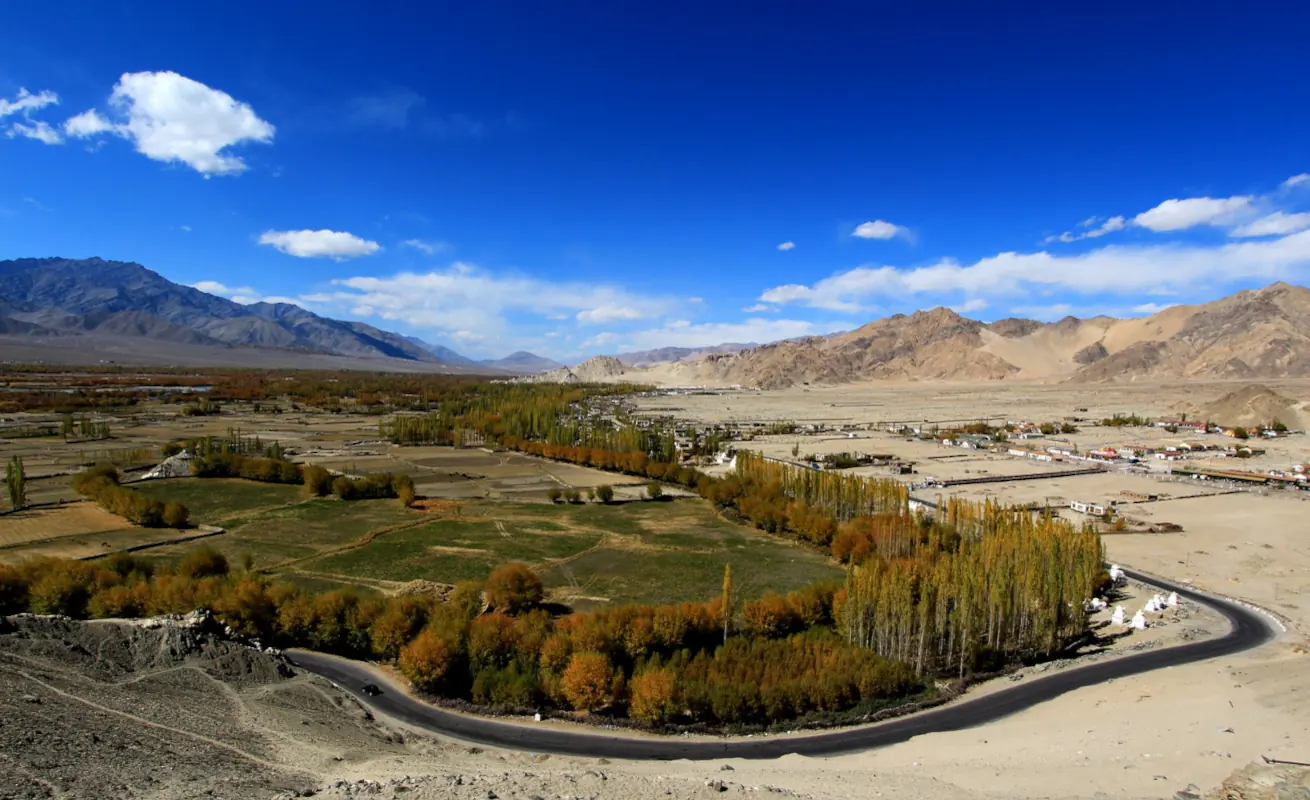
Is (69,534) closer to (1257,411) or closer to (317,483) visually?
(317,483)

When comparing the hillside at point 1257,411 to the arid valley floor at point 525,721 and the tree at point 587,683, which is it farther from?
the tree at point 587,683

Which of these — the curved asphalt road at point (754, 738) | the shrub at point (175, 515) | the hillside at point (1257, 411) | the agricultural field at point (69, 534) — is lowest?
the curved asphalt road at point (754, 738)

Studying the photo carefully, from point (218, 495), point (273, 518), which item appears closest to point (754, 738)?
point (273, 518)

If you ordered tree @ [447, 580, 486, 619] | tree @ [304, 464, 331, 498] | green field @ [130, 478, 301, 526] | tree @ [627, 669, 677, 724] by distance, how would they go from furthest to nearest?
tree @ [304, 464, 331, 498], green field @ [130, 478, 301, 526], tree @ [447, 580, 486, 619], tree @ [627, 669, 677, 724]

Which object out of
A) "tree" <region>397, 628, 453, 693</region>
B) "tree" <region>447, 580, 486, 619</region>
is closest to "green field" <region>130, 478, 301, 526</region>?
"tree" <region>447, 580, 486, 619</region>

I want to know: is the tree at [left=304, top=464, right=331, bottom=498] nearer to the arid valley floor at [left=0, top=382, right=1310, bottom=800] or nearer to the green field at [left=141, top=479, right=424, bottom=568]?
the green field at [left=141, top=479, right=424, bottom=568]

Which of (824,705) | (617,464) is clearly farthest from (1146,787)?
(617,464)

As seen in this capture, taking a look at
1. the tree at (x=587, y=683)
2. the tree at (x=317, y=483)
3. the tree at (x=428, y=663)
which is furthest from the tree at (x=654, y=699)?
the tree at (x=317, y=483)

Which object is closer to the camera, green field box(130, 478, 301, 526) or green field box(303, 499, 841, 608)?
green field box(303, 499, 841, 608)
